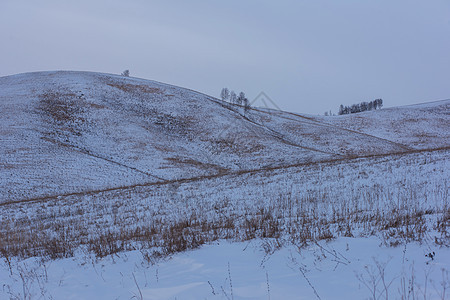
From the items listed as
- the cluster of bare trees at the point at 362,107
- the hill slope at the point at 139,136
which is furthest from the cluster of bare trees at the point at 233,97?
the cluster of bare trees at the point at 362,107

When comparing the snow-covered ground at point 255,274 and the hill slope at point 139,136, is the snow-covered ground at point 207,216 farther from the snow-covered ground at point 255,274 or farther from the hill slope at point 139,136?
the hill slope at point 139,136

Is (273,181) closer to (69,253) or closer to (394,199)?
(394,199)

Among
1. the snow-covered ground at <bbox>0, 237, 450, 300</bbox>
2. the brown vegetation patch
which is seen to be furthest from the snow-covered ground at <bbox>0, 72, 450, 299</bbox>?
the brown vegetation patch

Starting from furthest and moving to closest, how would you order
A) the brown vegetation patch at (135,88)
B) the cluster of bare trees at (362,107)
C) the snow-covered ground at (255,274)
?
the cluster of bare trees at (362,107)
the brown vegetation patch at (135,88)
the snow-covered ground at (255,274)

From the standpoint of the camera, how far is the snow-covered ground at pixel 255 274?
374 centimetres

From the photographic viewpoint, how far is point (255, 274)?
4.52 m

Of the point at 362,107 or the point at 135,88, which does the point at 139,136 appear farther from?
the point at 362,107

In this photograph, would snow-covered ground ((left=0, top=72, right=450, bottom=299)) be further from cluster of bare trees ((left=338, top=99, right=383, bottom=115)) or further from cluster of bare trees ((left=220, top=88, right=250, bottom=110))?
cluster of bare trees ((left=338, top=99, right=383, bottom=115))

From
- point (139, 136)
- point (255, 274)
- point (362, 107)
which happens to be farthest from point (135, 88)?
point (362, 107)

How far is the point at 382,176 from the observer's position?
1314 cm

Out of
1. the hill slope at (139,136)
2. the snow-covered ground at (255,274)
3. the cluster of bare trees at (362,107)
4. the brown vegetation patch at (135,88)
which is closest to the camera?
the snow-covered ground at (255,274)

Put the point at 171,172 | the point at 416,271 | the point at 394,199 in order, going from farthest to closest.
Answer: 1. the point at 171,172
2. the point at 394,199
3. the point at 416,271

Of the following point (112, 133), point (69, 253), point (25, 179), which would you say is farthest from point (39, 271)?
point (112, 133)

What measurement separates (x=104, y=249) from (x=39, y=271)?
1.22m
